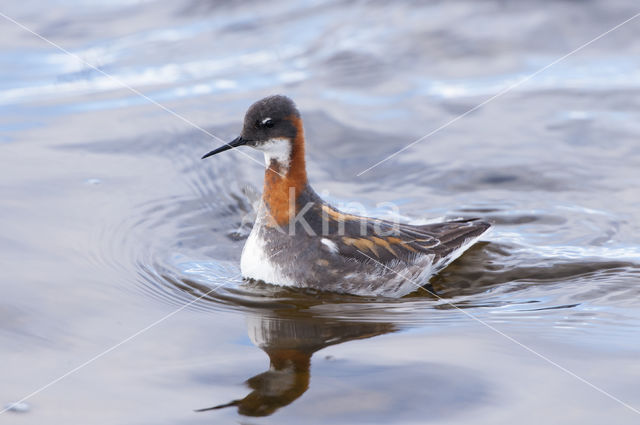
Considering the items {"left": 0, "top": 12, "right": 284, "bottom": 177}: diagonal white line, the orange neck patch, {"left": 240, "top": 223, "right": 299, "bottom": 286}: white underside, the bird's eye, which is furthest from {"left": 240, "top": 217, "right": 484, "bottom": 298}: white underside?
{"left": 0, "top": 12, "right": 284, "bottom": 177}: diagonal white line

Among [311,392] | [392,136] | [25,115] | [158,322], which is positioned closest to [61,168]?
[25,115]

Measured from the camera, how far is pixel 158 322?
5.12 m

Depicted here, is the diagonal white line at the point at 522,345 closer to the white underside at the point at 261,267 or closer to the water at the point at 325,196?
the water at the point at 325,196

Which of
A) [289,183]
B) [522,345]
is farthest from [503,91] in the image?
[522,345]

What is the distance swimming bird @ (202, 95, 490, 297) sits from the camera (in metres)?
5.80

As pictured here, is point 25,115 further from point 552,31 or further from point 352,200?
point 552,31

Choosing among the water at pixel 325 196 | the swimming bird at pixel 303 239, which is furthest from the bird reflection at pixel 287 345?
the swimming bird at pixel 303 239

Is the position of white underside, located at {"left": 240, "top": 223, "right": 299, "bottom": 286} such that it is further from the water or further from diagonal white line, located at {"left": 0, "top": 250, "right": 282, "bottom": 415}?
diagonal white line, located at {"left": 0, "top": 250, "right": 282, "bottom": 415}

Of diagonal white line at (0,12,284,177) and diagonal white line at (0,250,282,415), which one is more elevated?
diagonal white line at (0,12,284,177)

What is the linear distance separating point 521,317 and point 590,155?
3.59m

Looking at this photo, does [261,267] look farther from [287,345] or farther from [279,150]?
[287,345]

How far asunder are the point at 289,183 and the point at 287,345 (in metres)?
1.51

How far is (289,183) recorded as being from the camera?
5.96 m

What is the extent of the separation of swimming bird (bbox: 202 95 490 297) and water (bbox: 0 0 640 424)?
17 centimetres
